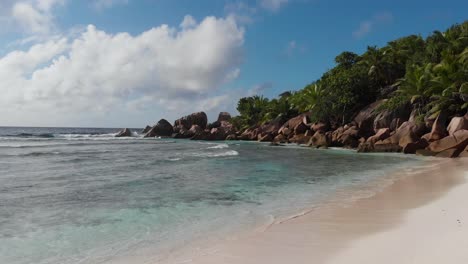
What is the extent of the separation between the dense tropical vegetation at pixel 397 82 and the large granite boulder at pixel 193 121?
20.5m

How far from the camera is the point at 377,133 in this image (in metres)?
32.4

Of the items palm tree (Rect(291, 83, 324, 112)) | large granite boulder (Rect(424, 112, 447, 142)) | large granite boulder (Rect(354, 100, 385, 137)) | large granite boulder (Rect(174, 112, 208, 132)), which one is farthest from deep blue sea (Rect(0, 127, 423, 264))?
large granite boulder (Rect(174, 112, 208, 132))

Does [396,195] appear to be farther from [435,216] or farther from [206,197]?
[206,197]

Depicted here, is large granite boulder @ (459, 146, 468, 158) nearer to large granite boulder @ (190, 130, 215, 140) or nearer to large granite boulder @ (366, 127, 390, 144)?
large granite boulder @ (366, 127, 390, 144)

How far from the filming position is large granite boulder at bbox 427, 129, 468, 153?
74.5ft

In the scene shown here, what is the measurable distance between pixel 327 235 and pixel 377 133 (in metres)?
28.1

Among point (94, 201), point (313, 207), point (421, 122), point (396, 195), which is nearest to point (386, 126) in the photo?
point (421, 122)

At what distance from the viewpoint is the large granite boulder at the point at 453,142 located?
2272cm

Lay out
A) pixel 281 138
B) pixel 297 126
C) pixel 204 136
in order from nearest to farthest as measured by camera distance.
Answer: pixel 297 126
pixel 281 138
pixel 204 136

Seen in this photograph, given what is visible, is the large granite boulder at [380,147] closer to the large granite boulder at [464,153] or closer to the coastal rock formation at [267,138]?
the large granite boulder at [464,153]

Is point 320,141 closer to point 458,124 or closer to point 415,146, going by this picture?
point 415,146

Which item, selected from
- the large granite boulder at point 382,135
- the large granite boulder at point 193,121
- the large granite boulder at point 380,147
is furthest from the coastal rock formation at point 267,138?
the large granite boulder at point 193,121

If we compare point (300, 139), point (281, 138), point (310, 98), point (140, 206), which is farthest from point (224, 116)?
point (140, 206)

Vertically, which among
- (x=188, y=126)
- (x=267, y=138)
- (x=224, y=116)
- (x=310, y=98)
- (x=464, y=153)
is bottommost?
(x=464, y=153)
